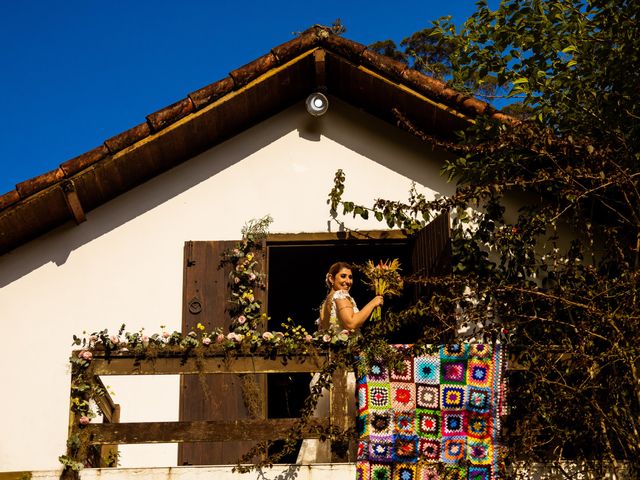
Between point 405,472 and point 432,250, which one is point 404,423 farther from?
point 432,250

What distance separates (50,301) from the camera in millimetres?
9297

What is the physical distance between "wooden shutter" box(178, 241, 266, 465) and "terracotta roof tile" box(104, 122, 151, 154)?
1.08m

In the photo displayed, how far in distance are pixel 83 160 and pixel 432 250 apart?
3107mm

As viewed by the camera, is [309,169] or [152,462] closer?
[152,462]

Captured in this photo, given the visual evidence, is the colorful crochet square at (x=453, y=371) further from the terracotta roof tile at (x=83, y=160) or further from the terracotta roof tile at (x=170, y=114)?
the terracotta roof tile at (x=83, y=160)

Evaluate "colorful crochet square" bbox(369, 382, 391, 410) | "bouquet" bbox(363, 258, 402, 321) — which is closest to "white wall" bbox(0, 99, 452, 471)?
"bouquet" bbox(363, 258, 402, 321)

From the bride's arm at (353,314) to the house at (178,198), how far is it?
54.5 inches

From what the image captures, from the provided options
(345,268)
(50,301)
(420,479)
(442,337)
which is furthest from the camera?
(50,301)

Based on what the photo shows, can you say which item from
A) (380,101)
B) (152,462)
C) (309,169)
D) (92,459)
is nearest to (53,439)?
(152,462)

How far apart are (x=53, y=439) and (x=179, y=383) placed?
116cm

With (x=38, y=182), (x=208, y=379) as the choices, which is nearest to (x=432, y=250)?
(x=208, y=379)

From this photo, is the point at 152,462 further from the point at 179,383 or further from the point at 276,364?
the point at 276,364

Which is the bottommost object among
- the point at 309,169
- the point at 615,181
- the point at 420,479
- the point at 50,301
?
the point at 420,479

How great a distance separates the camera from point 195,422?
23.5ft
